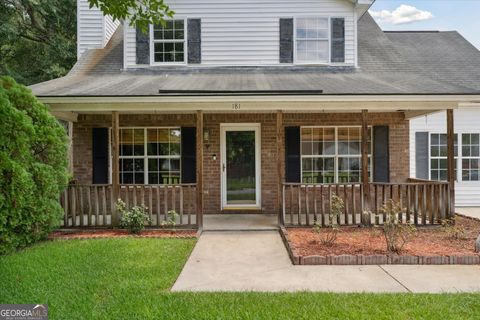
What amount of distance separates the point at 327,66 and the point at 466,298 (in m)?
7.20

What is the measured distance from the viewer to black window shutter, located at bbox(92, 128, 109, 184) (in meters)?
9.72

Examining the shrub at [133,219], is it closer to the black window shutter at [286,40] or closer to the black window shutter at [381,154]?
the black window shutter at [286,40]

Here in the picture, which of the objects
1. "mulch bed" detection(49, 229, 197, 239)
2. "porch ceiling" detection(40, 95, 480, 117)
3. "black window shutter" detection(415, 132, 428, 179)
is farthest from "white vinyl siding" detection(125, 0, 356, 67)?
"mulch bed" detection(49, 229, 197, 239)

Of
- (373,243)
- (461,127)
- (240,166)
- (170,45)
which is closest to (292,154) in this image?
(240,166)

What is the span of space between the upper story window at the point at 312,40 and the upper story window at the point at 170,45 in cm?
318

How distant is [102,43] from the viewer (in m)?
11.4

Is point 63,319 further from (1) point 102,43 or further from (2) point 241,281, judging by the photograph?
(1) point 102,43

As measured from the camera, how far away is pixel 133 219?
752cm

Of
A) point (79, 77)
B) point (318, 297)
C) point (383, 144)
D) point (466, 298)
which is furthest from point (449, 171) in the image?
point (79, 77)

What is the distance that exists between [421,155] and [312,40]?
4622 mm

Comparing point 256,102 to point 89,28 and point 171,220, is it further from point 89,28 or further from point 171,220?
point 89,28

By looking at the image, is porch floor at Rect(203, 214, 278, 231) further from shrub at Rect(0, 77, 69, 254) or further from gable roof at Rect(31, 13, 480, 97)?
shrub at Rect(0, 77, 69, 254)

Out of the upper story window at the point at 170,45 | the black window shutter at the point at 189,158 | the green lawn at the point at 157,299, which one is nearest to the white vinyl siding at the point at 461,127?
the black window shutter at the point at 189,158

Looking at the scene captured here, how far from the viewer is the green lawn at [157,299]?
12.4 feet
